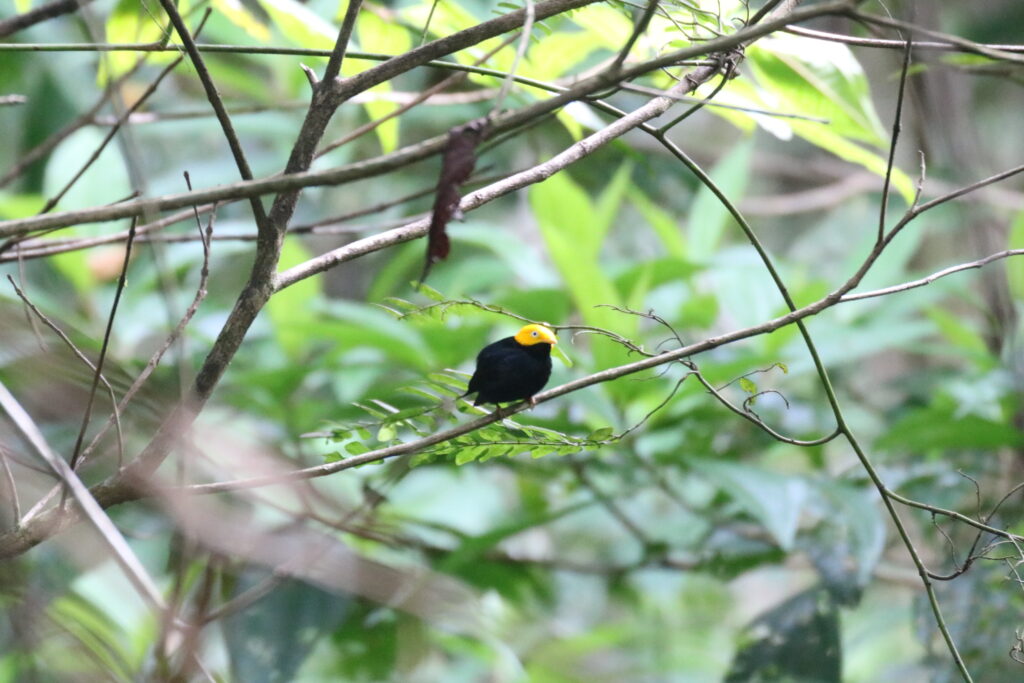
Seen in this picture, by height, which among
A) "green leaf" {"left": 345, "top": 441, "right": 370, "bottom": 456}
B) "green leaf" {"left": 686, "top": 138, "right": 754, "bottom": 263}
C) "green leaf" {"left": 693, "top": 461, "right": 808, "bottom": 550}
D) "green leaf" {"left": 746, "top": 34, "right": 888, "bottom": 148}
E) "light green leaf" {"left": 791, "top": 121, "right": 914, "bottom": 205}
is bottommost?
"green leaf" {"left": 345, "top": 441, "right": 370, "bottom": 456}

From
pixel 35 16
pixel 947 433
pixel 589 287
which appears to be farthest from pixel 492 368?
pixel 947 433

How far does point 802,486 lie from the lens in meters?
2.13

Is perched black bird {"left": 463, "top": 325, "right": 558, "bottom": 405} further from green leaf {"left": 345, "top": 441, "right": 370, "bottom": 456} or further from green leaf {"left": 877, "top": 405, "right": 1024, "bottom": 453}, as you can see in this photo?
green leaf {"left": 877, "top": 405, "right": 1024, "bottom": 453}

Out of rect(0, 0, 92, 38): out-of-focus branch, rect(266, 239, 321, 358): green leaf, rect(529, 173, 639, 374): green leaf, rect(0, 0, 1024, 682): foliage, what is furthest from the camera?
rect(266, 239, 321, 358): green leaf

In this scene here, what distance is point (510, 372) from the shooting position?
1.72 metres

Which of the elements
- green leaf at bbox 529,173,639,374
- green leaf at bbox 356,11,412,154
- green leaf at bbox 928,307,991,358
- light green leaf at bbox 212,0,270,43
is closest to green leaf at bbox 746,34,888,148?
green leaf at bbox 356,11,412,154

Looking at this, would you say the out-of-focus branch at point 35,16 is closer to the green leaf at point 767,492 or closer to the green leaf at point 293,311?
the green leaf at point 293,311

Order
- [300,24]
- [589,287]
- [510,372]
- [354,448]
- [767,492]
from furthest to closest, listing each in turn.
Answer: [589,287], [767,492], [510,372], [300,24], [354,448]

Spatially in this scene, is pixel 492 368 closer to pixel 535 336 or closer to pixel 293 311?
pixel 535 336

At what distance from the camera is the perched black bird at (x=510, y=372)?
1717 mm

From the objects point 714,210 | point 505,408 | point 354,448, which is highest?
point 714,210

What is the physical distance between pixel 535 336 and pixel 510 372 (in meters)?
0.12

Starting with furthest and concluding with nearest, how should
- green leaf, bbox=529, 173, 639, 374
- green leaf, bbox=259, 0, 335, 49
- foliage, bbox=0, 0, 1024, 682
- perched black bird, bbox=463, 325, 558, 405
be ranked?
green leaf, bbox=529, 173, 639, 374
perched black bird, bbox=463, 325, 558, 405
green leaf, bbox=259, 0, 335, 49
foliage, bbox=0, 0, 1024, 682

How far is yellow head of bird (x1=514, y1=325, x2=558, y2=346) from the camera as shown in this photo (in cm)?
176
